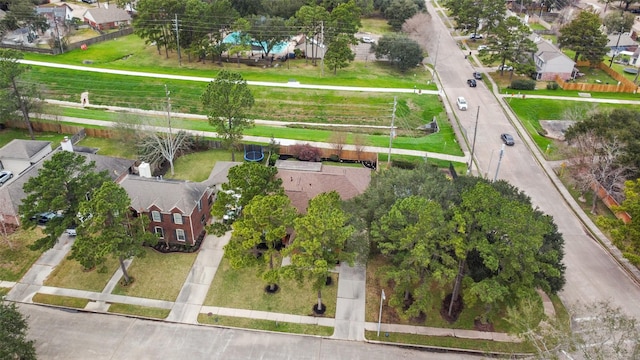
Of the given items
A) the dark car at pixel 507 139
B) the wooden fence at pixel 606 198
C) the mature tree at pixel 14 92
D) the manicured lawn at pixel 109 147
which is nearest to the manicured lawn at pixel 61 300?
the manicured lawn at pixel 109 147

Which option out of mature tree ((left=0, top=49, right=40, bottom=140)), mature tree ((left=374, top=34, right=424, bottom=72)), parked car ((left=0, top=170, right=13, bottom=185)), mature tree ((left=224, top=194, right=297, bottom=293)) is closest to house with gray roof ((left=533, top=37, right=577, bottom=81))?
mature tree ((left=374, top=34, right=424, bottom=72))

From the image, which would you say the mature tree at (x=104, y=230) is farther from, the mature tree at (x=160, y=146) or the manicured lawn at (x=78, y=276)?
the mature tree at (x=160, y=146)

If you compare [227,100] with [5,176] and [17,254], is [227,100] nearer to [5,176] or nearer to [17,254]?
[17,254]

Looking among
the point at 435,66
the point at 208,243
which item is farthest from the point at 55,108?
the point at 435,66

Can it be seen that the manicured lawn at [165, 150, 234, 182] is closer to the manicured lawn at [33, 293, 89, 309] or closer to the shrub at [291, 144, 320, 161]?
the shrub at [291, 144, 320, 161]

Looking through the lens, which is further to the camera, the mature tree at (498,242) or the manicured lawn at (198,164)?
the manicured lawn at (198,164)

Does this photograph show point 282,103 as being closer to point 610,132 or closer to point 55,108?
point 55,108
